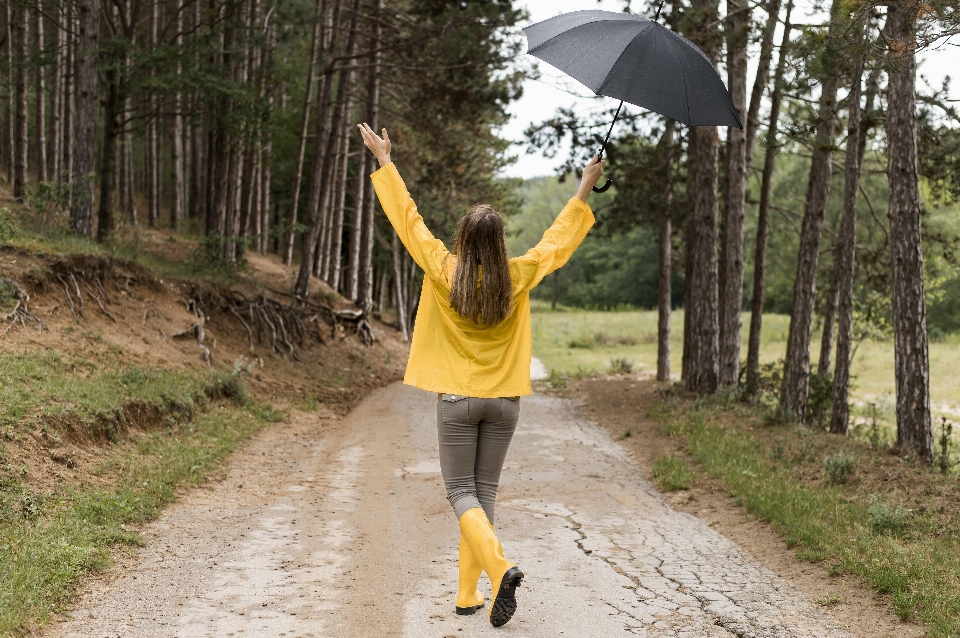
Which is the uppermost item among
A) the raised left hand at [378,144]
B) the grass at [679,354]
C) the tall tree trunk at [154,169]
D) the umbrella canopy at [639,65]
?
the tall tree trunk at [154,169]

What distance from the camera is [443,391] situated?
487 centimetres

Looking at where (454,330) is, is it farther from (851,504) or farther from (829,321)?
(829,321)

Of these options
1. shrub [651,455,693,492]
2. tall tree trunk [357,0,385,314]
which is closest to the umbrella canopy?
shrub [651,455,693,492]

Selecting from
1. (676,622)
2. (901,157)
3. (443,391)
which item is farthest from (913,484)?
(443,391)

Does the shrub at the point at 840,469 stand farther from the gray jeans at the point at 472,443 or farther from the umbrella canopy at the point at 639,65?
the gray jeans at the point at 472,443

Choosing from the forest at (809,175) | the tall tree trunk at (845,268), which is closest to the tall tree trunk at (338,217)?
the forest at (809,175)

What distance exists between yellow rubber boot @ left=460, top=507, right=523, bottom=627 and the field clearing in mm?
20402

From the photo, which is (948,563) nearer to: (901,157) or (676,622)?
(676,622)

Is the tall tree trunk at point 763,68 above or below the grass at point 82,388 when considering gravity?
above

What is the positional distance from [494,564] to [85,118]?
44.9ft

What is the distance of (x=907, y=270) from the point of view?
416 inches

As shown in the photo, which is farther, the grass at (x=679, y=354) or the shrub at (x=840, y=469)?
the grass at (x=679, y=354)

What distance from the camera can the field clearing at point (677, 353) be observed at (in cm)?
2920

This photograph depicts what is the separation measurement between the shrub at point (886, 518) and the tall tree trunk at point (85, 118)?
1301 centimetres
